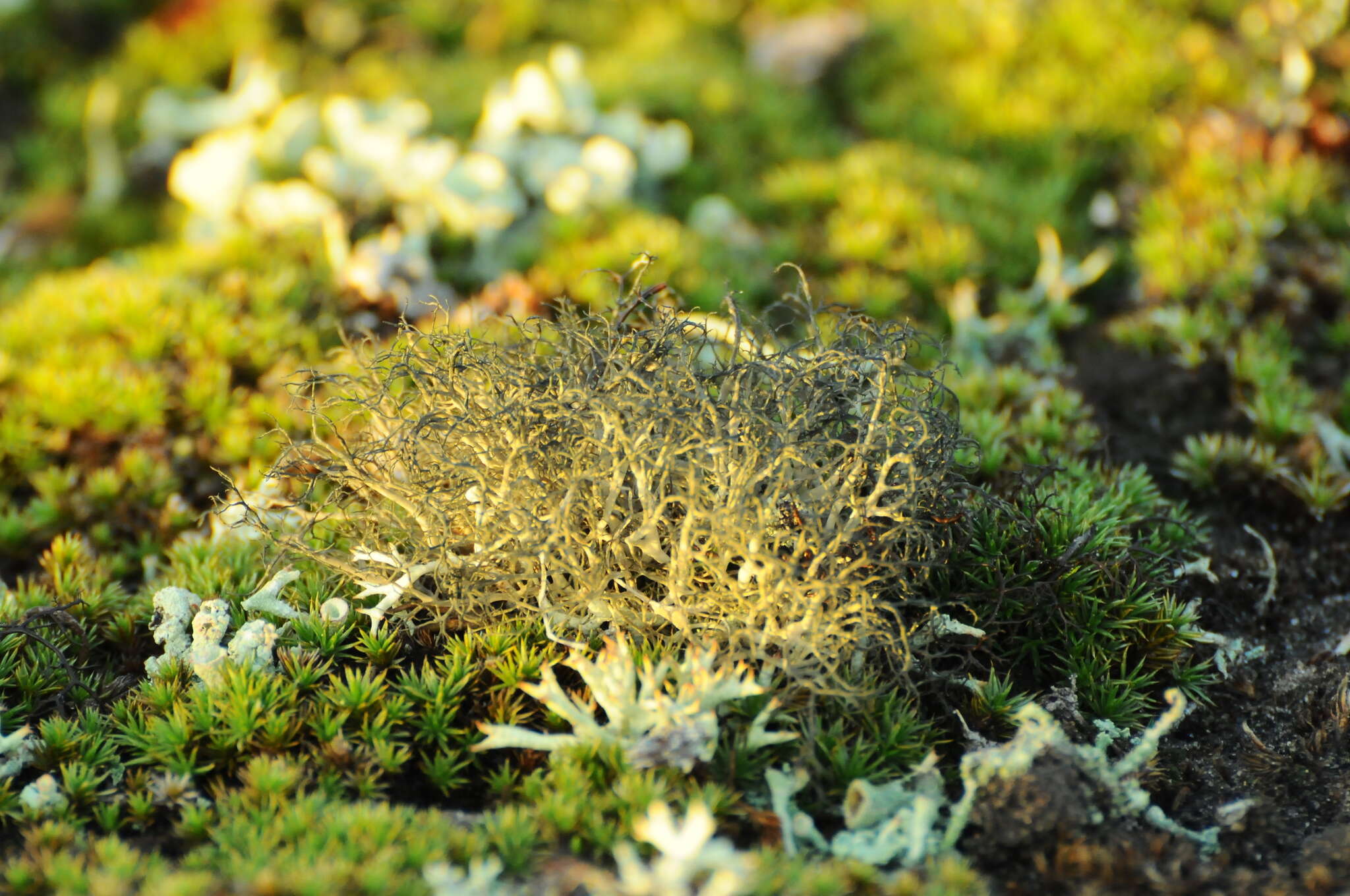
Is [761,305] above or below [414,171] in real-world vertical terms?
below

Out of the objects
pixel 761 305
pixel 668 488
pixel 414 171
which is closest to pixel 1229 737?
pixel 668 488

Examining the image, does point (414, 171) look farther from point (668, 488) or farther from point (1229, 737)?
point (1229, 737)

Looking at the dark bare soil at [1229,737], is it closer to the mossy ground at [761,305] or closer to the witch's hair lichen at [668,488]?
the mossy ground at [761,305]

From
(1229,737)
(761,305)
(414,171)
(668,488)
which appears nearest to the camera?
(668,488)

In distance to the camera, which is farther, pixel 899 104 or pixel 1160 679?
pixel 899 104

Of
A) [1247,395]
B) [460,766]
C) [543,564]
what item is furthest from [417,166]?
[1247,395]

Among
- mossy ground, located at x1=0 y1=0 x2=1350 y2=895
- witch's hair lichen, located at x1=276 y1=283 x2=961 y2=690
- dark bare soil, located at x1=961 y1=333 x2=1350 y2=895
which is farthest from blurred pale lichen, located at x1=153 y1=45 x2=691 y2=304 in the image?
dark bare soil, located at x1=961 y1=333 x2=1350 y2=895

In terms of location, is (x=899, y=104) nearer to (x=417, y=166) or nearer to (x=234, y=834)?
(x=417, y=166)
